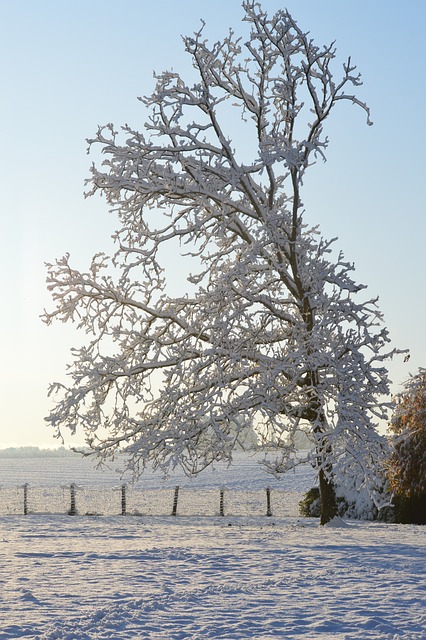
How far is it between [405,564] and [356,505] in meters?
14.7

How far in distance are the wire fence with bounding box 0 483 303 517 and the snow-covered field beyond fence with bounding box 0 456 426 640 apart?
12182 mm

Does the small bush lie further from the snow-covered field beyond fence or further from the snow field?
the snow field

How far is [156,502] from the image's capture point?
3975 cm

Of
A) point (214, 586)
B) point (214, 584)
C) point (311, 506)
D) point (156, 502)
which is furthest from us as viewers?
point (156, 502)

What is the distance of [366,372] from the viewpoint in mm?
18312

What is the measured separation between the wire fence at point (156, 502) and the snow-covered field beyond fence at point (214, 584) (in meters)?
12.2

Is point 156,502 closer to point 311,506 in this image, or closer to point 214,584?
point 311,506

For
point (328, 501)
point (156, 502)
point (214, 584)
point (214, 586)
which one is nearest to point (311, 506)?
point (328, 501)

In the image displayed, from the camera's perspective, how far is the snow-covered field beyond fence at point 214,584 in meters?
8.62

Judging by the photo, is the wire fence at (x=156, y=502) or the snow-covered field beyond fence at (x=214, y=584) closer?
the snow-covered field beyond fence at (x=214, y=584)

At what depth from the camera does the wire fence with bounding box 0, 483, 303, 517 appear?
106 ft

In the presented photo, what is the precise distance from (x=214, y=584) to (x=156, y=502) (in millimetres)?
29396

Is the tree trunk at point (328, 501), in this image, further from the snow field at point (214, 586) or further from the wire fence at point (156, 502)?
the wire fence at point (156, 502)

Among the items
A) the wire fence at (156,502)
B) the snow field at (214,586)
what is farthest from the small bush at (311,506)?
the snow field at (214,586)
